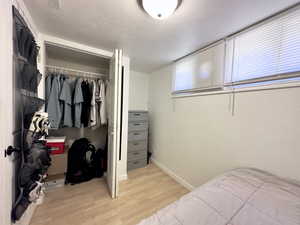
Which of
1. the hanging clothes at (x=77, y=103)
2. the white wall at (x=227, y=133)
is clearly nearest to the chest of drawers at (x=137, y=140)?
the white wall at (x=227, y=133)

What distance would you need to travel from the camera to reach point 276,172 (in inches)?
44.5

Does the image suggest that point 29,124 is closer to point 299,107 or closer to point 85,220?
point 85,220

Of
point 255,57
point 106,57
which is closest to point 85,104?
point 106,57

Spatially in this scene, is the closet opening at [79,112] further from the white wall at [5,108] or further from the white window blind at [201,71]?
the white window blind at [201,71]

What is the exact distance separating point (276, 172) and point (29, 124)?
7.28 feet

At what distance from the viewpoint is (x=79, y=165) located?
216 centimetres

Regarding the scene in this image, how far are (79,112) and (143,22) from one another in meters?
1.65

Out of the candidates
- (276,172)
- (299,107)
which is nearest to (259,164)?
(276,172)

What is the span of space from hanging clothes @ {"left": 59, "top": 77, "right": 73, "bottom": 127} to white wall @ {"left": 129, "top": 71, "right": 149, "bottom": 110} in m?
1.33

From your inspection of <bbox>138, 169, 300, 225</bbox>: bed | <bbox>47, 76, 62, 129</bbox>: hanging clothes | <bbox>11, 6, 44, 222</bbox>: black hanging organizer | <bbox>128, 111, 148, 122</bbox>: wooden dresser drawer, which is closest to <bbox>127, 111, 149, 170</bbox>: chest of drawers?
<bbox>128, 111, 148, 122</bbox>: wooden dresser drawer

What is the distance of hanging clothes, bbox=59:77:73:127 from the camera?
198cm

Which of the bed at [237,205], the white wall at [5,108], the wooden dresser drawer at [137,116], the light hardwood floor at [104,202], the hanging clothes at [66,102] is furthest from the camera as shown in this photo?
the wooden dresser drawer at [137,116]

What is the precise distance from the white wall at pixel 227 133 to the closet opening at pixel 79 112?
3.64ft

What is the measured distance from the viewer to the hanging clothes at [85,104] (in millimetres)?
2166
